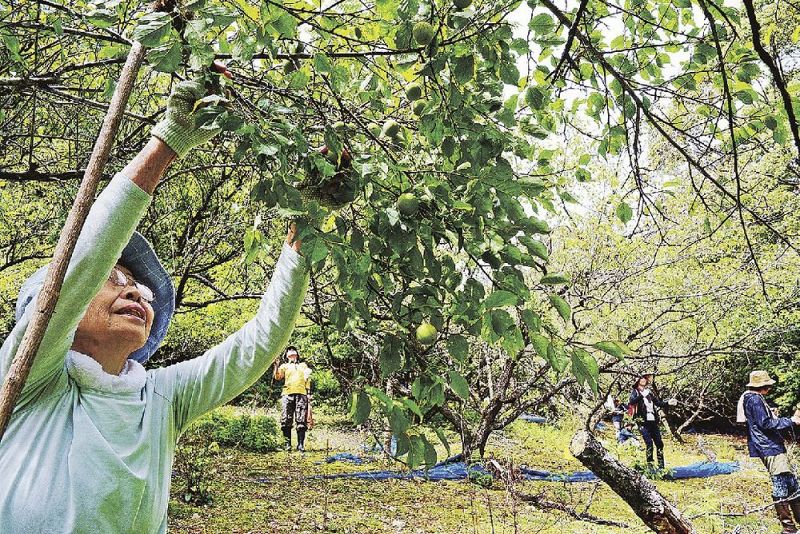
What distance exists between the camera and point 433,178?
5.22ft

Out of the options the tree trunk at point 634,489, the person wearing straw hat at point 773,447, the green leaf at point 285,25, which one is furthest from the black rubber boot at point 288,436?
the green leaf at point 285,25

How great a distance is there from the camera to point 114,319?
4.79ft

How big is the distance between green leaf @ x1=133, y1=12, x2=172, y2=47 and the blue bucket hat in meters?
0.56

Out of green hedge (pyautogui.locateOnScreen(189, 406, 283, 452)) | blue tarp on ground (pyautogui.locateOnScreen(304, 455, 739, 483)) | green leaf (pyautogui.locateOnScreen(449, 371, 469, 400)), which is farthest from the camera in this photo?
green hedge (pyautogui.locateOnScreen(189, 406, 283, 452))

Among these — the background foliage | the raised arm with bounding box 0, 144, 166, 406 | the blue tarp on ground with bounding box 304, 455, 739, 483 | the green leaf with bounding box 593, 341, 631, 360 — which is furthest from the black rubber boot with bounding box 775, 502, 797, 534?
the raised arm with bounding box 0, 144, 166, 406

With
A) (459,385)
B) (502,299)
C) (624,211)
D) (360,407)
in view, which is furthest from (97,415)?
(624,211)

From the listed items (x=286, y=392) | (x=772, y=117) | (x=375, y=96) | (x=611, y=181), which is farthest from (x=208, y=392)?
(x=286, y=392)

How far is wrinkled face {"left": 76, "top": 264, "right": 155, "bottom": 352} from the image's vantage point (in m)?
1.45

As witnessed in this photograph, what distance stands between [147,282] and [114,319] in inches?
10.3

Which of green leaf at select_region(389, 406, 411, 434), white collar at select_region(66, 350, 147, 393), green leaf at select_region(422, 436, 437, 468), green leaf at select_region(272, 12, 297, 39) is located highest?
green leaf at select_region(272, 12, 297, 39)

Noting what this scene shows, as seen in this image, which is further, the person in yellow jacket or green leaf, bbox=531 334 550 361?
the person in yellow jacket

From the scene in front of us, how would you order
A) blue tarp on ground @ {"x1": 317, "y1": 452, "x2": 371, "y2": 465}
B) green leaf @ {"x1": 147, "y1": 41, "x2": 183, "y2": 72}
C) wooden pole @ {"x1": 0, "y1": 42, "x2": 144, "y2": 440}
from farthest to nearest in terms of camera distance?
blue tarp on ground @ {"x1": 317, "y1": 452, "x2": 371, "y2": 465} → green leaf @ {"x1": 147, "y1": 41, "x2": 183, "y2": 72} → wooden pole @ {"x1": 0, "y1": 42, "x2": 144, "y2": 440}

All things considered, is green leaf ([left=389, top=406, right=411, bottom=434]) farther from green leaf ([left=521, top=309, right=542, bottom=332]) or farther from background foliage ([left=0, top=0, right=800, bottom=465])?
green leaf ([left=521, top=309, right=542, bottom=332])

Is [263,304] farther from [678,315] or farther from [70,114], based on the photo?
[678,315]
